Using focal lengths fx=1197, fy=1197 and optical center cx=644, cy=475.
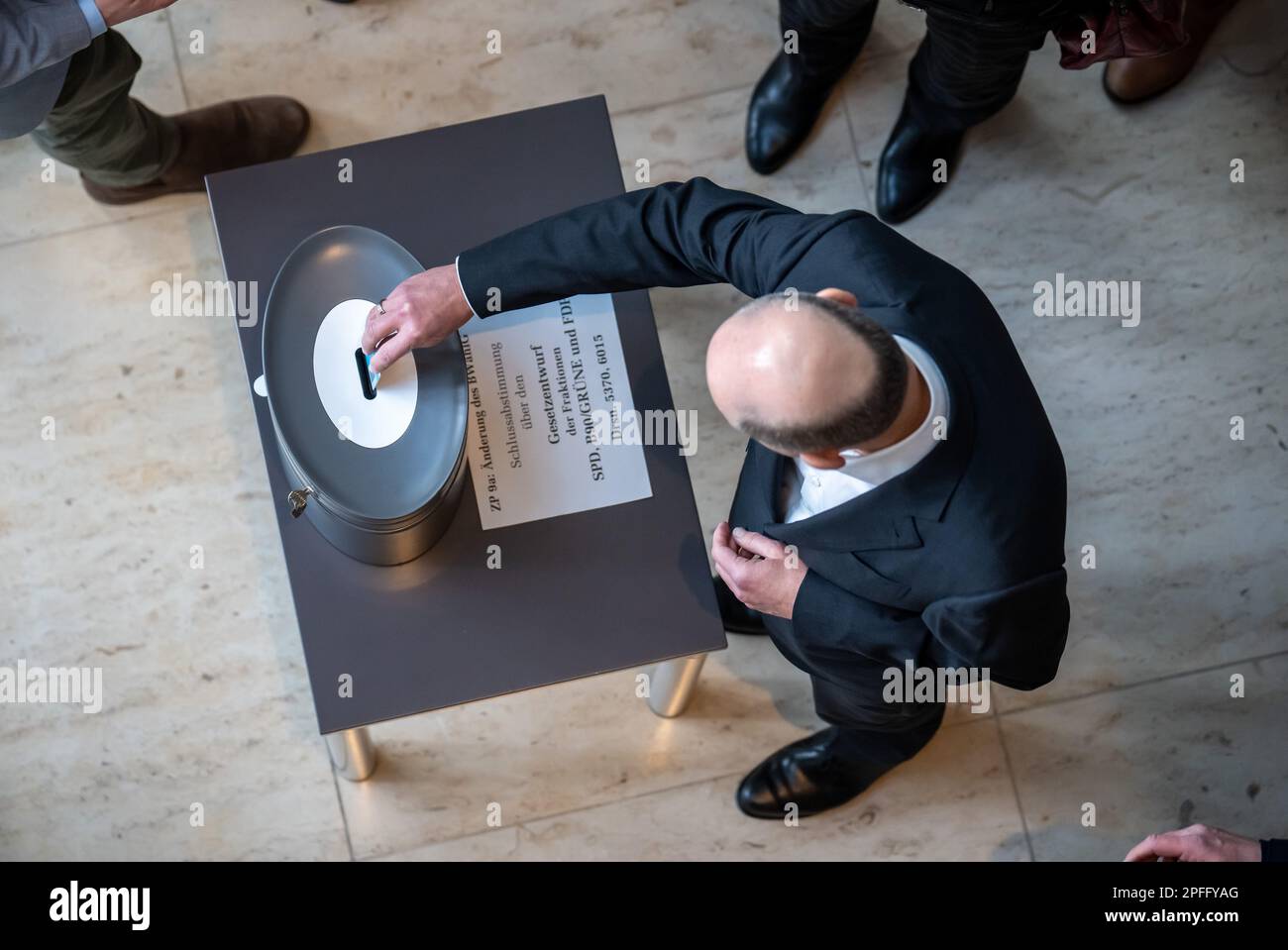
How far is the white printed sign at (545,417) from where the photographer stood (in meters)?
1.99

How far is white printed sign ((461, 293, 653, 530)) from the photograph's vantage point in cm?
199

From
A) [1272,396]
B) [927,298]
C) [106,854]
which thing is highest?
[927,298]

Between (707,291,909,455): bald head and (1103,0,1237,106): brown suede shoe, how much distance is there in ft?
6.05

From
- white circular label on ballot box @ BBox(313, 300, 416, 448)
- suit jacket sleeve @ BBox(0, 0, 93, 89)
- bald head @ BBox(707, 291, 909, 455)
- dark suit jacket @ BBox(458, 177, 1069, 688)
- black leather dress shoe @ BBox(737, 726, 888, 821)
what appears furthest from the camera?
black leather dress shoe @ BBox(737, 726, 888, 821)

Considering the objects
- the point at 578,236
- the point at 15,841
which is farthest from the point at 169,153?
the point at 15,841

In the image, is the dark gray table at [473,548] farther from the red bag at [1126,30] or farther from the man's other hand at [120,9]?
the red bag at [1126,30]

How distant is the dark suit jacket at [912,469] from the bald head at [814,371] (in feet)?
0.56

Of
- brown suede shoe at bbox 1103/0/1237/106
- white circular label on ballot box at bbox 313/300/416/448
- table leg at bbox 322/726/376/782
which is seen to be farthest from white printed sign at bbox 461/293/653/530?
brown suede shoe at bbox 1103/0/1237/106

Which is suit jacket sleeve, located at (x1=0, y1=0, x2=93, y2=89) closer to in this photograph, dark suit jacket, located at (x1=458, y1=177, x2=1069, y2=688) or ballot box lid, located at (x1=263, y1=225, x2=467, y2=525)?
ballot box lid, located at (x1=263, y1=225, x2=467, y2=525)

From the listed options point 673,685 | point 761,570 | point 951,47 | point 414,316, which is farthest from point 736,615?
point 951,47

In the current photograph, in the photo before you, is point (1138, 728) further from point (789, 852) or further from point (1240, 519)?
point (789, 852)


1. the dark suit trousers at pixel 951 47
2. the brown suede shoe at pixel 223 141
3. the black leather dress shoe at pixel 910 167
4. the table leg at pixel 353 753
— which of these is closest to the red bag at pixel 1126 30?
the dark suit trousers at pixel 951 47

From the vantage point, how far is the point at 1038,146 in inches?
117

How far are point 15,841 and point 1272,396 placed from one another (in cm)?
306
